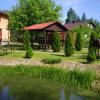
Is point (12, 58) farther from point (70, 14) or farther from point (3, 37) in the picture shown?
point (70, 14)

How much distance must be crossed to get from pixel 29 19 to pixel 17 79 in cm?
2291

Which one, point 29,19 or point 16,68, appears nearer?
point 16,68

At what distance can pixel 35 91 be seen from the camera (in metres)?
15.2

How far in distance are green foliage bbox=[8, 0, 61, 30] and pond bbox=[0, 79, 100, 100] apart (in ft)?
75.1

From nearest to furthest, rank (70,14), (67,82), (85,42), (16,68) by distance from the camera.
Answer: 1. (67,82)
2. (16,68)
3. (85,42)
4. (70,14)

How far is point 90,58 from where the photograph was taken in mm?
21688

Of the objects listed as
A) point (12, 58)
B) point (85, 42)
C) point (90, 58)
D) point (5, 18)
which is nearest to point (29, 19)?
point (5, 18)

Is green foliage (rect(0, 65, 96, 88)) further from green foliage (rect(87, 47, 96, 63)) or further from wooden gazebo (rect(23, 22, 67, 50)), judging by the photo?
wooden gazebo (rect(23, 22, 67, 50))

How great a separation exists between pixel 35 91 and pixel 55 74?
3.16 meters

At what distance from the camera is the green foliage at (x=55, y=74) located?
16234mm

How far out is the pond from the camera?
14.0 meters

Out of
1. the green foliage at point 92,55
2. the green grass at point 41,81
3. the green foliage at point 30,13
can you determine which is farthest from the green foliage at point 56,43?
the green foliage at point 30,13

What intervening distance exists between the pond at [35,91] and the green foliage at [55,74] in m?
0.62

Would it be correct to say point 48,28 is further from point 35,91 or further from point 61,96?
point 61,96
